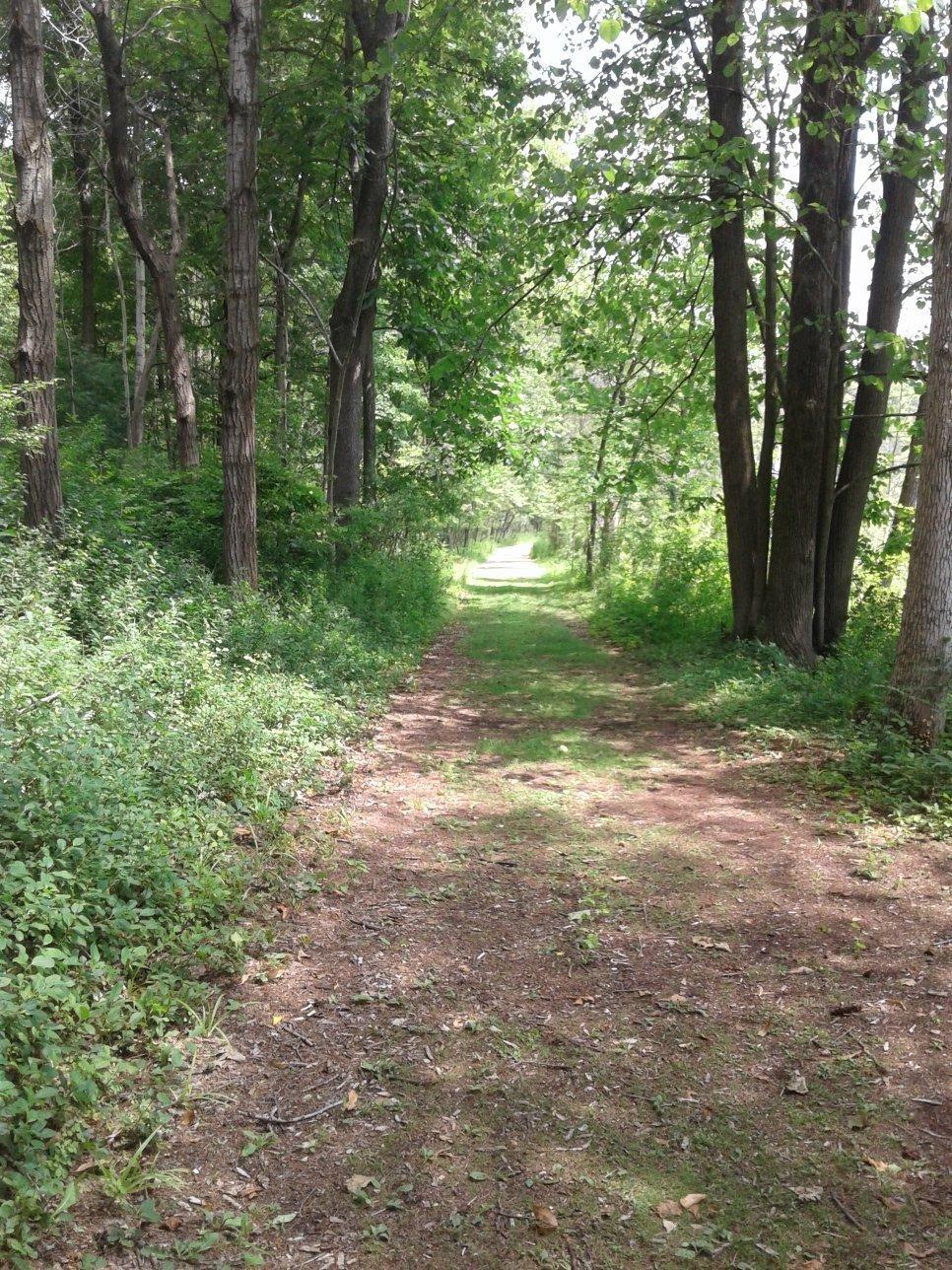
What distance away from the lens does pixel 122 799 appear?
4184 mm

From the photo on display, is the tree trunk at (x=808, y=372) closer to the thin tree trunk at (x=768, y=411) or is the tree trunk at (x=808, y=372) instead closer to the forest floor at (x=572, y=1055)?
the thin tree trunk at (x=768, y=411)

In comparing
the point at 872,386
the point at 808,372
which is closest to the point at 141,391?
the point at 808,372

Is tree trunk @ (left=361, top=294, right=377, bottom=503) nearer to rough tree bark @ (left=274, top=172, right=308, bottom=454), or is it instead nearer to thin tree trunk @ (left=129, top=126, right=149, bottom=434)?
rough tree bark @ (left=274, top=172, right=308, bottom=454)

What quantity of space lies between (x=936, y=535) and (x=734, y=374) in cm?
536

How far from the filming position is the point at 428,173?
46.1ft

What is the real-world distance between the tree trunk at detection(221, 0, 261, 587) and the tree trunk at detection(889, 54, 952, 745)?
6187 millimetres

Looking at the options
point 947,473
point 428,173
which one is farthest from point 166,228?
point 947,473

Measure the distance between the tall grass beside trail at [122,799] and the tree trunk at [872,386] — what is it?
20.1ft

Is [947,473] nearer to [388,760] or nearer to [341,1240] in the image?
[388,760]

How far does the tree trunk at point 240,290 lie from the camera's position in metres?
8.22

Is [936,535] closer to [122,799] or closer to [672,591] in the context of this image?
[122,799]

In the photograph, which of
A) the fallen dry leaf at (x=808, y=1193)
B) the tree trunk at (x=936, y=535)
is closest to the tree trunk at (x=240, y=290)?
the tree trunk at (x=936, y=535)

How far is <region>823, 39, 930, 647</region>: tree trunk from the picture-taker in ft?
32.4

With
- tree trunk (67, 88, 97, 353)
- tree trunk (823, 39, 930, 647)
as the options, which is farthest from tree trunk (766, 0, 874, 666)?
tree trunk (67, 88, 97, 353)
